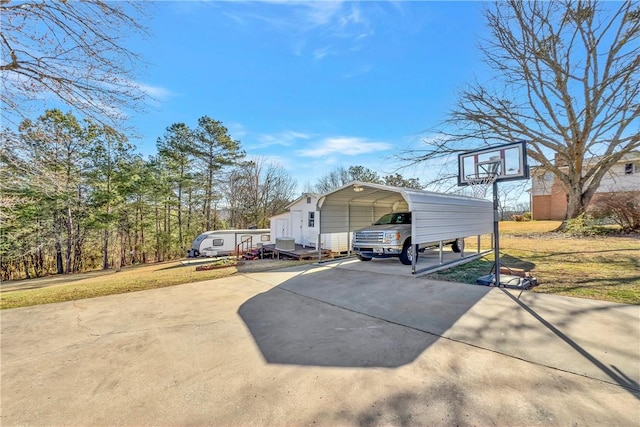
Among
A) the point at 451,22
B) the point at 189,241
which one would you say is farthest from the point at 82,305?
the point at 189,241

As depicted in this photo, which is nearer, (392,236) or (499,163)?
(499,163)

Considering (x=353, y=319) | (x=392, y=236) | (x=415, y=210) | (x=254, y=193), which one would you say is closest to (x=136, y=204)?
(x=254, y=193)

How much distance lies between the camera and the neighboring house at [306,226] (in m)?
13.4

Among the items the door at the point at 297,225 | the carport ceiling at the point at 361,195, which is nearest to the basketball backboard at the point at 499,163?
the carport ceiling at the point at 361,195

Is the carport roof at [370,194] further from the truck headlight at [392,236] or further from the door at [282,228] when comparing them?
the door at [282,228]

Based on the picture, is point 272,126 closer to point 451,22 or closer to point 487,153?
point 451,22

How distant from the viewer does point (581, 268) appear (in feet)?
24.0

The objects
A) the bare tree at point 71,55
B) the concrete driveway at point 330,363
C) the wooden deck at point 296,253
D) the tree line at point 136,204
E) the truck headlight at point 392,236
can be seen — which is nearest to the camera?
the concrete driveway at point 330,363

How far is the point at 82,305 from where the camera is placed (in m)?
5.57

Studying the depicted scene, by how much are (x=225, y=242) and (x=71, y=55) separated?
14.5 m

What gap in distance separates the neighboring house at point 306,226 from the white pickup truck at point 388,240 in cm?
355

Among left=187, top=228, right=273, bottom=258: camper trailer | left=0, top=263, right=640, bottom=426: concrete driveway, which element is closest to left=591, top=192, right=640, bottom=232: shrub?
left=0, top=263, right=640, bottom=426: concrete driveway

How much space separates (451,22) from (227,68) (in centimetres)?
756

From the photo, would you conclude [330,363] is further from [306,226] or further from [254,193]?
[254,193]
